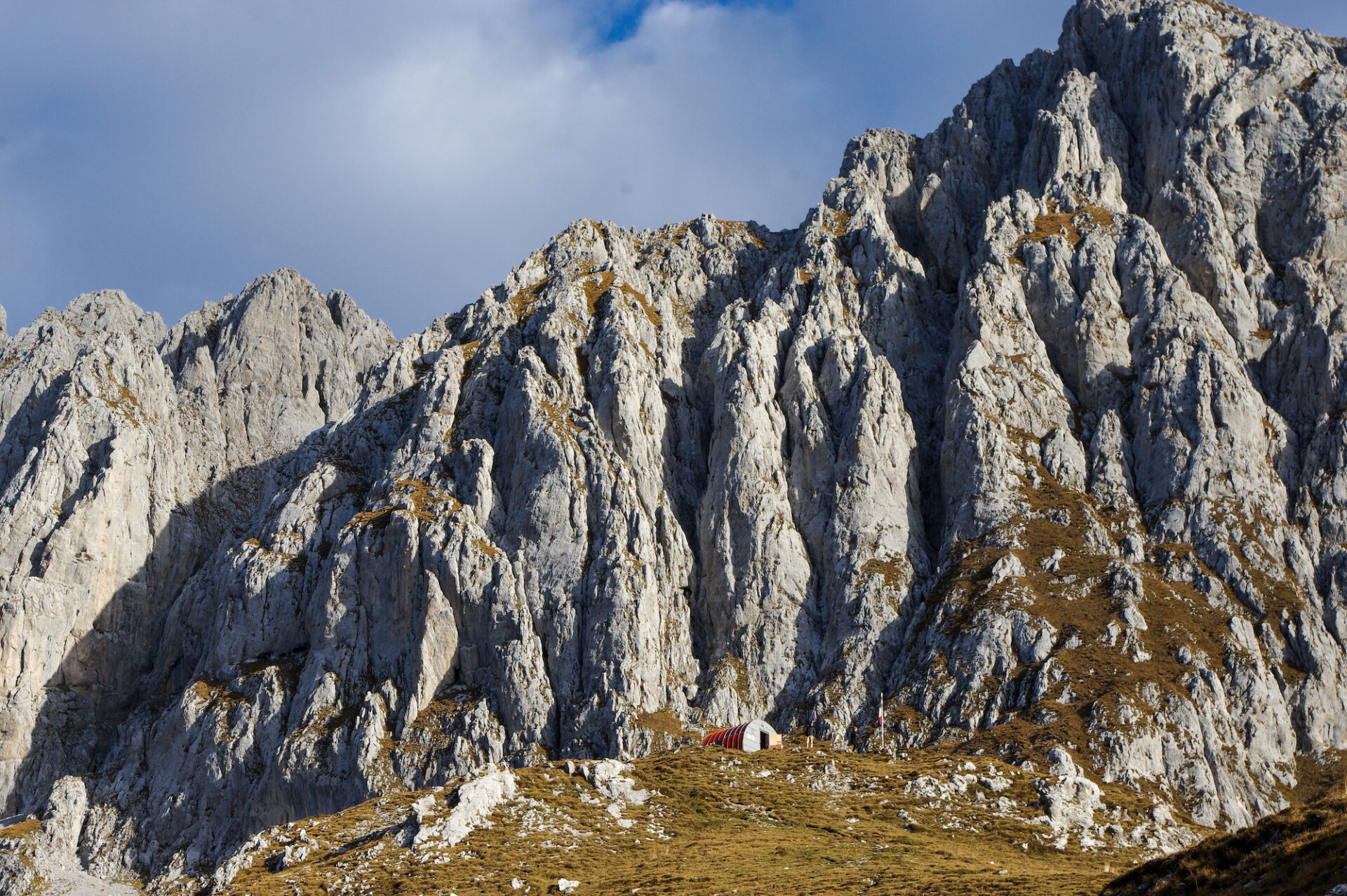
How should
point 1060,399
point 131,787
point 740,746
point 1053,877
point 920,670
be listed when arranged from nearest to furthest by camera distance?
1. point 1053,877
2. point 740,746
3. point 920,670
4. point 131,787
5. point 1060,399

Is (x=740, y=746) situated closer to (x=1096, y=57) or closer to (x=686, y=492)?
(x=686, y=492)

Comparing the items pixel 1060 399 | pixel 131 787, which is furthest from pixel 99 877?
pixel 1060 399

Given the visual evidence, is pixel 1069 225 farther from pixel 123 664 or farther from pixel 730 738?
pixel 123 664

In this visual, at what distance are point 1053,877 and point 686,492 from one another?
322ft

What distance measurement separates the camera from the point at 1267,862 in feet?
140

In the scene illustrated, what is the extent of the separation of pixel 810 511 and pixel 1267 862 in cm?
10496

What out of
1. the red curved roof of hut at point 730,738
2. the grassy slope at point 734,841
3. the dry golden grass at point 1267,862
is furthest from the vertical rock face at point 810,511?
the dry golden grass at point 1267,862

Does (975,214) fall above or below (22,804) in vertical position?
above

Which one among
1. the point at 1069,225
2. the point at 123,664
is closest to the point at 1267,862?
the point at 1069,225

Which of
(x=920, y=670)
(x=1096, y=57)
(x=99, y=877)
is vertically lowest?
(x=99, y=877)

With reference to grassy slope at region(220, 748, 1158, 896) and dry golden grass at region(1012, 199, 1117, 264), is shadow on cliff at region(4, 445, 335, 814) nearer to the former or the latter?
grassy slope at region(220, 748, 1158, 896)

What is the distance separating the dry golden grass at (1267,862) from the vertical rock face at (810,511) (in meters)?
64.4

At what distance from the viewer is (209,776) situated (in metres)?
131

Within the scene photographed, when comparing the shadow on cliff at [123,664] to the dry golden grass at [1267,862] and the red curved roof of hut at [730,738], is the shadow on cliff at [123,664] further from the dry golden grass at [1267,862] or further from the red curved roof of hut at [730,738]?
the dry golden grass at [1267,862]
